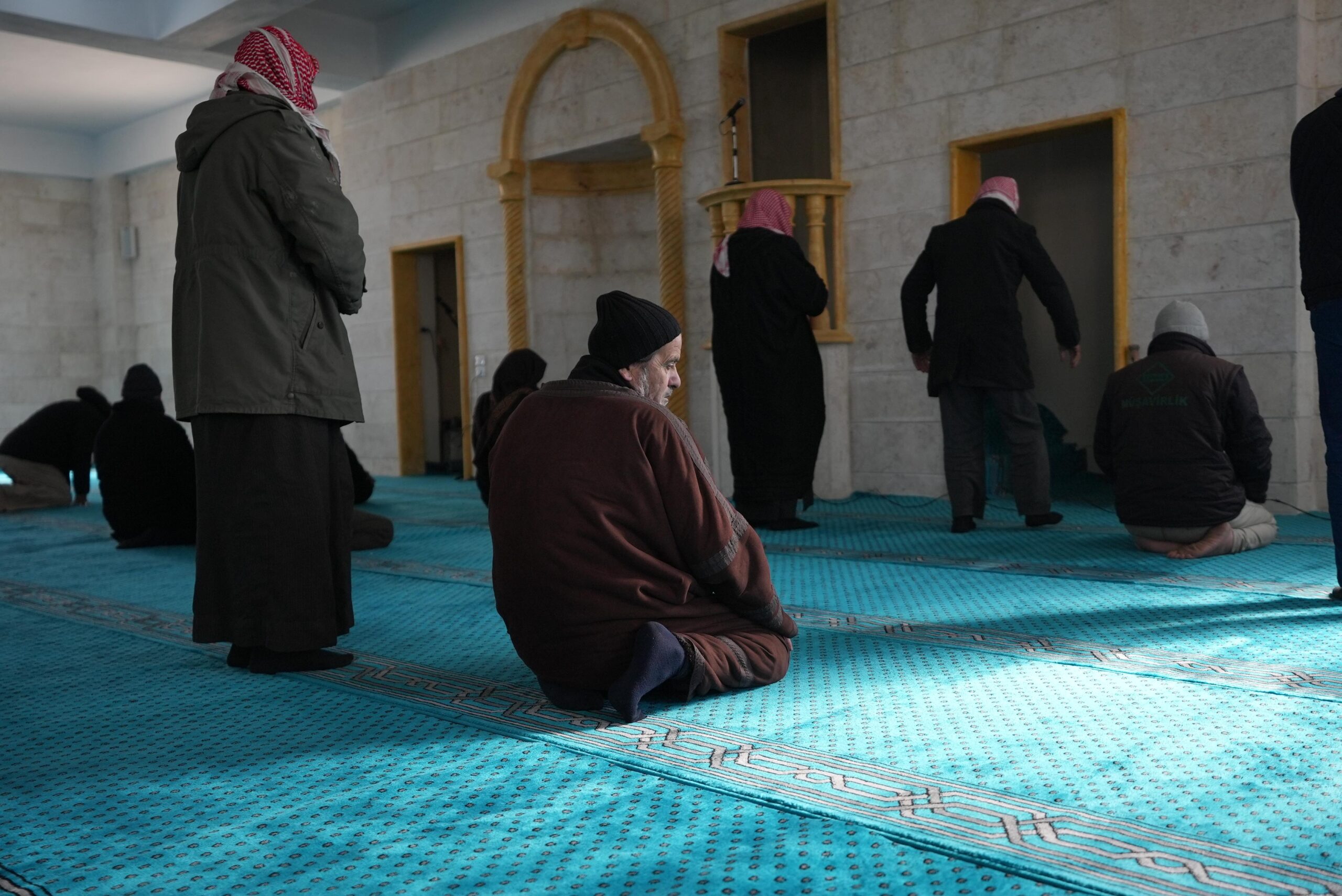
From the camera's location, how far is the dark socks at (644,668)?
7.03ft

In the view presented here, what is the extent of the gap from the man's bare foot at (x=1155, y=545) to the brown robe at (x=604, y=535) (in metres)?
2.26

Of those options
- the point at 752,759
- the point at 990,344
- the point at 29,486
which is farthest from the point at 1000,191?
the point at 29,486

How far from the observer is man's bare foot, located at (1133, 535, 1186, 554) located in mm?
3975

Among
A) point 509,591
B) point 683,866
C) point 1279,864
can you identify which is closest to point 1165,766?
point 1279,864

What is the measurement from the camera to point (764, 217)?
5164 millimetres

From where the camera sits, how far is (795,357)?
512 cm

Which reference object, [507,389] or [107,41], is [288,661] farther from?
[107,41]

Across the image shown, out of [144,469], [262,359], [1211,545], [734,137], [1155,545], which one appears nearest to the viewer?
[262,359]

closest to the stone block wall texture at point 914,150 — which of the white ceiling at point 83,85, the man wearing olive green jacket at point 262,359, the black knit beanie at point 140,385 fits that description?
the white ceiling at point 83,85

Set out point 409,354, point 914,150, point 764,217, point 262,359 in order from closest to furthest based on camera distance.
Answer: point 262,359 < point 764,217 < point 914,150 < point 409,354

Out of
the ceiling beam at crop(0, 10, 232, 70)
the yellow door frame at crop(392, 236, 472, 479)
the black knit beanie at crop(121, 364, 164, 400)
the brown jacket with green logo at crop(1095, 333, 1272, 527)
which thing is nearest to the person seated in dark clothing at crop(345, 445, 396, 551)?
the black knit beanie at crop(121, 364, 164, 400)

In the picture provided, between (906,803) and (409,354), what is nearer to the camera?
(906,803)

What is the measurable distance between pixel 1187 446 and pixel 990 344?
1.13 meters

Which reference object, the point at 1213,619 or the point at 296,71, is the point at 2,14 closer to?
the point at 296,71
